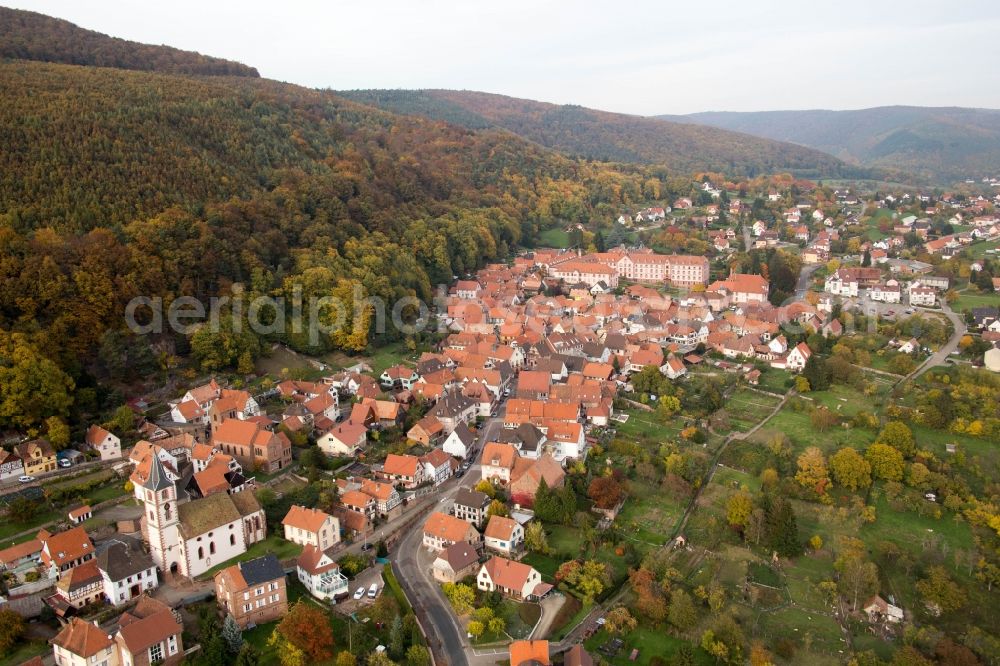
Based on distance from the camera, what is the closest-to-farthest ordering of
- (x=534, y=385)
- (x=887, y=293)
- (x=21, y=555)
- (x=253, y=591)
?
(x=253, y=591) → (x=21, y=555) → (x=534, y=385) → (x=887, y=293)

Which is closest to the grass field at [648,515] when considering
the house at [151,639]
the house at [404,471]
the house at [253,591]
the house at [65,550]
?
the house at [404,471]

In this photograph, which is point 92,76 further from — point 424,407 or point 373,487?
point 373,487

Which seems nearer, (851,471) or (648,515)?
(648,515)

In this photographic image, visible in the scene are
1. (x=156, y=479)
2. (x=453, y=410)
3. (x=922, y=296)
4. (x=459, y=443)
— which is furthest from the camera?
(x=922, y=296)

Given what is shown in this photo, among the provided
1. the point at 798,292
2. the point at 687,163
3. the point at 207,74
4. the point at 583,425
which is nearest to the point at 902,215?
the point at 798,292

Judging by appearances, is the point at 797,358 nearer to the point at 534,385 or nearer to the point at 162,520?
the point at 534,385

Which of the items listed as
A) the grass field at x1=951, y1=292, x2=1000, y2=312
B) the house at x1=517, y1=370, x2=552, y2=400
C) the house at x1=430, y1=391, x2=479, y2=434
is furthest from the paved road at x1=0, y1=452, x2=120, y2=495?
the grass field at x1=951, y1=292, x2=1000, y2=312

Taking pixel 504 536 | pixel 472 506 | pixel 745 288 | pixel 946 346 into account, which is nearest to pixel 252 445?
pixel 472 506
